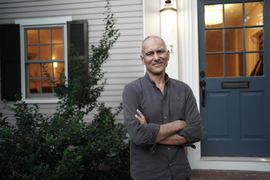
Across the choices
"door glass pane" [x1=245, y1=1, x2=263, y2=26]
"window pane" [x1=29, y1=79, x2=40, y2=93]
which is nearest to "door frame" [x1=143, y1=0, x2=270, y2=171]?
"door glass pane" [x1=245, y1=1, x2=263, y2=26]

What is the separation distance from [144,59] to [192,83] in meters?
2.20

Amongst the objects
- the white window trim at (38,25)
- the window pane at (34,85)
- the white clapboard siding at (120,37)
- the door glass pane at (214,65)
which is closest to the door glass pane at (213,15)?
the door glass pane at (214,65)

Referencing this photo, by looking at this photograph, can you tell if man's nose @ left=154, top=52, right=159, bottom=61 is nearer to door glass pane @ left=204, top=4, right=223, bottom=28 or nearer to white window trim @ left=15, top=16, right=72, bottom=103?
door glass pane @ left=204, top=4, right=223, bottom=28

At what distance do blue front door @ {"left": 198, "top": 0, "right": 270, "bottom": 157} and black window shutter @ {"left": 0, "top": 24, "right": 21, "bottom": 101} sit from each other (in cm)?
370

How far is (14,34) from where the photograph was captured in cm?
479

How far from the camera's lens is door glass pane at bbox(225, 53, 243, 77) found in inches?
147

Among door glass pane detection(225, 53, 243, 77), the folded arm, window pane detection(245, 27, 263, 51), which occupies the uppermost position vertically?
window pane detection(245, 27, 263, 51)

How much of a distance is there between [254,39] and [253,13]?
0.42 meters

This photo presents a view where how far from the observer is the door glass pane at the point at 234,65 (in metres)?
3.74

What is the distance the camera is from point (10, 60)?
15.8 feet

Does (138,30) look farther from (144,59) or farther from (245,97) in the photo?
(144,59)

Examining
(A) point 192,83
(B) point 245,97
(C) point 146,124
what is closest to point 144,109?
(C) point 146,124

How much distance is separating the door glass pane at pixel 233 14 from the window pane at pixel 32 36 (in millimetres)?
3814

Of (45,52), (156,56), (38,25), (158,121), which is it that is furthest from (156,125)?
(38,25)
